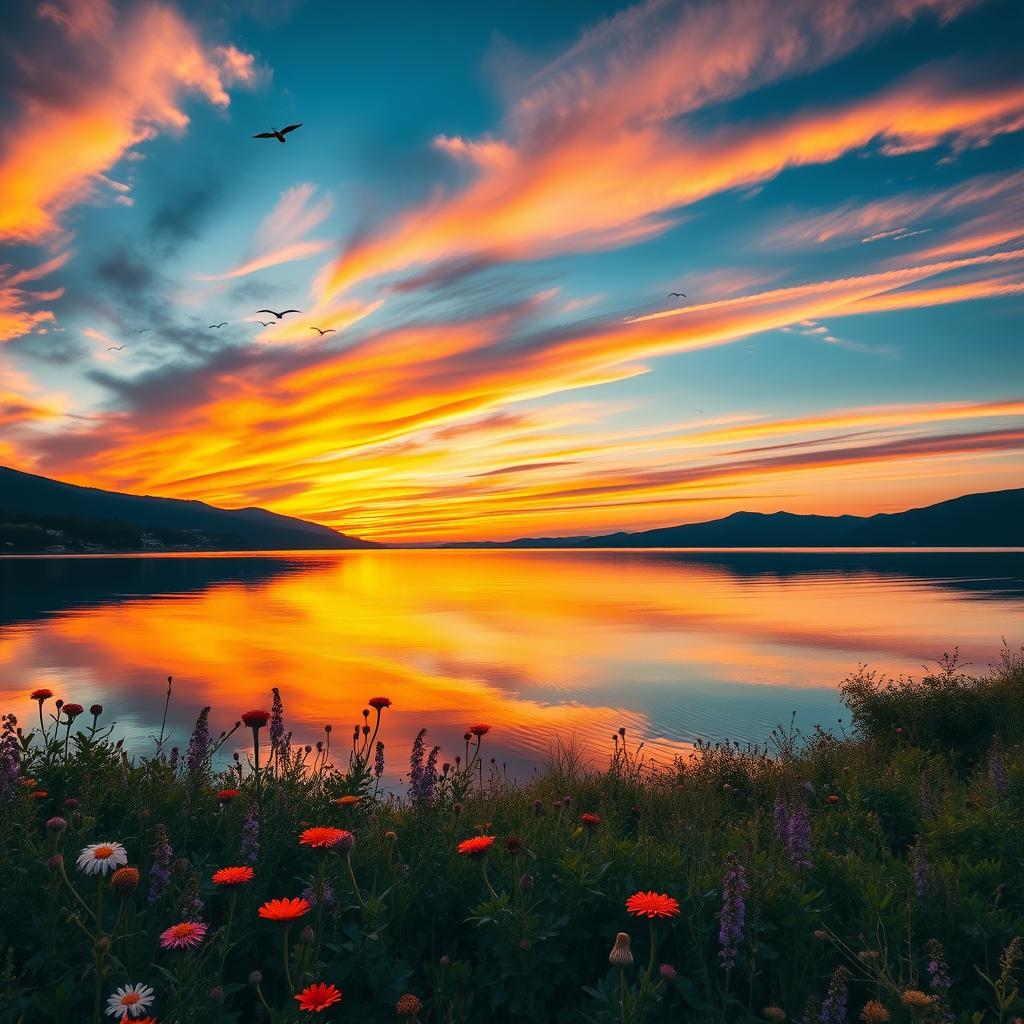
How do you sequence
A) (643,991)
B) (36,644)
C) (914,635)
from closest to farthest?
(643,991) → (36,644) → (914,635)

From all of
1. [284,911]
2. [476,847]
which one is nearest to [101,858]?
[284,911]

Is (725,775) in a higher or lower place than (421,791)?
lower

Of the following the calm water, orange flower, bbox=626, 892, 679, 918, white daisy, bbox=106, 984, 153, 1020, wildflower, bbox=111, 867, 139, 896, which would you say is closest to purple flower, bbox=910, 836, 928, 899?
orange flower, bbox=626, 892, 679, 918

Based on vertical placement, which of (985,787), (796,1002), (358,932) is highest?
(358,932)

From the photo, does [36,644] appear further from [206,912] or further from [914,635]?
[914,635]

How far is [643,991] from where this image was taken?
2996 mm

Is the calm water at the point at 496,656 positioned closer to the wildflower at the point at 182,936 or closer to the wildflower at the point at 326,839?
the wildflower at the point at 326,839

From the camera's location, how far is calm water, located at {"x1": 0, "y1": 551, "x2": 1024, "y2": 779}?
883 inches

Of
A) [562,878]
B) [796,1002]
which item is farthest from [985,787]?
[562,878]

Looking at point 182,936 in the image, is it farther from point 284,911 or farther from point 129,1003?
point 284,911

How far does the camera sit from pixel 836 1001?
2.94 meters

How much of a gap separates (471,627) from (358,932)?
45346 millimetres

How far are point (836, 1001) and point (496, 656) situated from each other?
110 ft

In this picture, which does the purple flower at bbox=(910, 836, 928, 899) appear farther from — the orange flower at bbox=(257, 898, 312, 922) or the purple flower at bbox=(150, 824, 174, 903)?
the purple flower at bbox=(150, 824, 174, 903)
